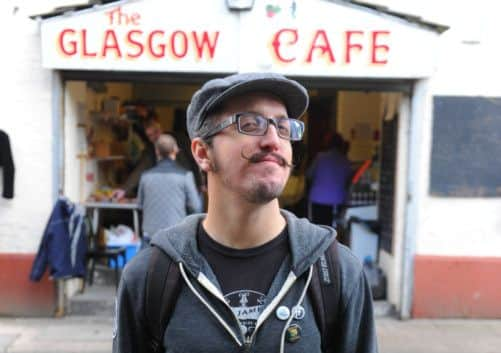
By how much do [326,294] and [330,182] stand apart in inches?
199

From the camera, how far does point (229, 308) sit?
1.54m

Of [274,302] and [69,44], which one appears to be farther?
[69,44]

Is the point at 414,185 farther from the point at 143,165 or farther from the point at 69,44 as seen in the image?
the point at 69,44

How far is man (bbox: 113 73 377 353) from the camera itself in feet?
5.02

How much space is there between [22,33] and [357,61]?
3.38 metres

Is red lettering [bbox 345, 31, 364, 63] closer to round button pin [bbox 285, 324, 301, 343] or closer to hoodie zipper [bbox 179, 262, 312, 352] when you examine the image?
hoodie zipper [bbox 179, 262, 312, 352]

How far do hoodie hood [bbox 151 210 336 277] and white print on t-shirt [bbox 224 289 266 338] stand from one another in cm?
12

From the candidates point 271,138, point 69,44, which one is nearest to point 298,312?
point 271,138

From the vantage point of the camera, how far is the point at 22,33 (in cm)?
529

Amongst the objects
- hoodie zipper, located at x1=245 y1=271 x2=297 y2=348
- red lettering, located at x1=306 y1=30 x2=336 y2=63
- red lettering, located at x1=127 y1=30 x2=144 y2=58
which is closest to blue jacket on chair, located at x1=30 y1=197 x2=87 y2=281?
red lettering, located at x1=127 y1=30 x2=144 y2=58

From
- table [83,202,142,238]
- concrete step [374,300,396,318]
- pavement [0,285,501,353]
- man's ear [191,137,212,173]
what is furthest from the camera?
table [83,202,142,238]

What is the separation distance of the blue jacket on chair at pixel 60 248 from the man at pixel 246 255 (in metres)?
3.81

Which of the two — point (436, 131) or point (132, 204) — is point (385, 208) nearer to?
point (436, 131)

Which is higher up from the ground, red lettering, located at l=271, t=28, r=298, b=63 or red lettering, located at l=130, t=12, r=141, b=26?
red lettering, located at l=130, t=12, r=141, b=26
